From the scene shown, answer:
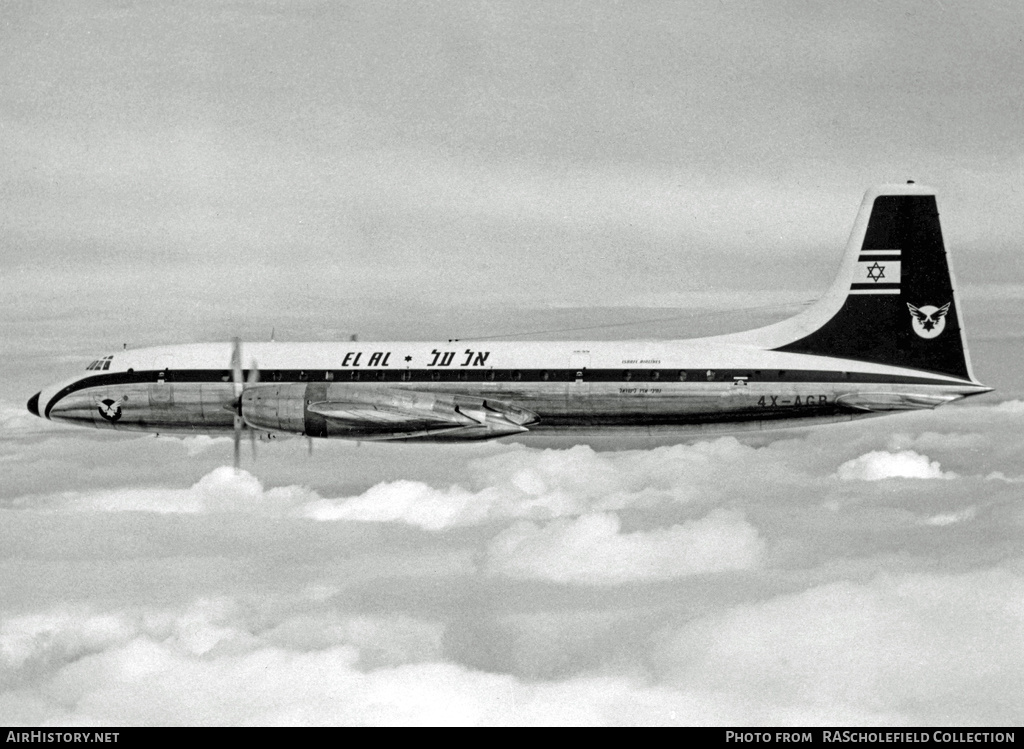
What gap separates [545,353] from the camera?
41.9m

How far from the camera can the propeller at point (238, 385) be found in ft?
135

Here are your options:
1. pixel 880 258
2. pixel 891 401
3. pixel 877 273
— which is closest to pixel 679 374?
pixel 891 401

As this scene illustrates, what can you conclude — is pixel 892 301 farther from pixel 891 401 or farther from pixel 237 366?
pixel 237 366

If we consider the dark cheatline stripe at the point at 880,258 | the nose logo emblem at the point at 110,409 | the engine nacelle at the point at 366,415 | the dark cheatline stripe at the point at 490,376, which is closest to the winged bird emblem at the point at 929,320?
the dark cheatline stripe at the point at 490,376

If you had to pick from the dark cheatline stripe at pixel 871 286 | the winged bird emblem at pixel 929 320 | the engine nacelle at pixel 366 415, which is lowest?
the engine nacelle at pixel 366 415

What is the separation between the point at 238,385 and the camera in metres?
42.3

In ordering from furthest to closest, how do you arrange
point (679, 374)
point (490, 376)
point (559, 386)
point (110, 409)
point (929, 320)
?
point (110, 409)
point (490, 376)
point (559, 386)
point (679, 374)
point (929, 320)

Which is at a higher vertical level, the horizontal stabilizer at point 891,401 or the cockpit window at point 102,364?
the cockpit window at point 102,364

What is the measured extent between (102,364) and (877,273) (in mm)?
30649

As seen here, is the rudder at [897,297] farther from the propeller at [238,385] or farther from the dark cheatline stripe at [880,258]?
the propeller at [238,385]

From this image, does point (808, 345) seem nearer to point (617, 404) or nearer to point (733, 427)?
point (733, 427)

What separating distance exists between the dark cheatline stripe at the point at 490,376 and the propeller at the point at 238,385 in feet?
0.95

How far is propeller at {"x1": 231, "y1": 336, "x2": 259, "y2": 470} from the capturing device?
41000 millimetres

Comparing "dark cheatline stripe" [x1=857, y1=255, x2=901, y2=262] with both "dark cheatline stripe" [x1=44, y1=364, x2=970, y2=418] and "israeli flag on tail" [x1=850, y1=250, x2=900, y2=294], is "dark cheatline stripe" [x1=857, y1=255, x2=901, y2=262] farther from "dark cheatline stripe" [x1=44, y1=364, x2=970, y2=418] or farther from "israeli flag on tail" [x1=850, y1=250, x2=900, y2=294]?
"dark cheatline stripe" [x1=44, y1=364, x2=970, y2=418]
